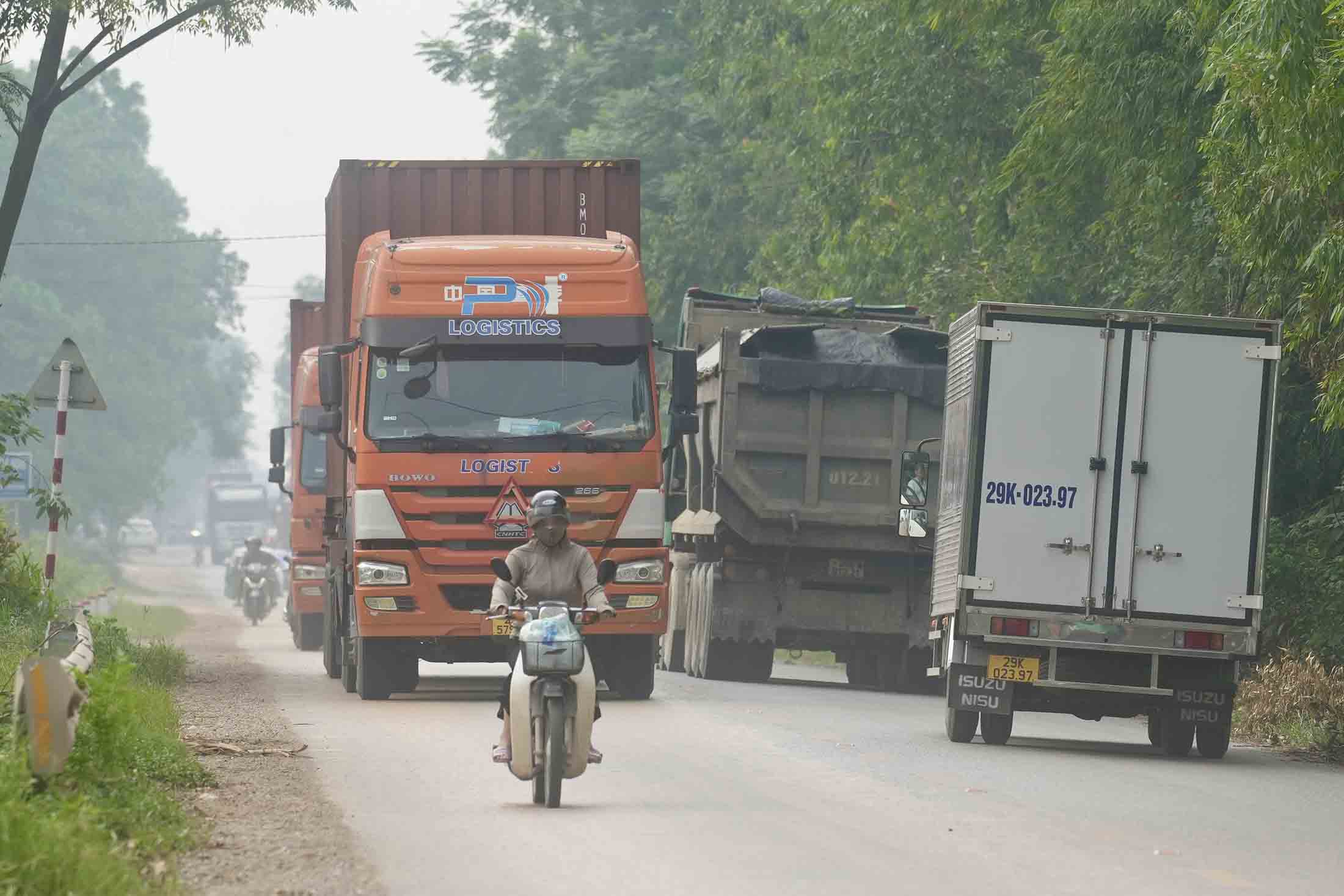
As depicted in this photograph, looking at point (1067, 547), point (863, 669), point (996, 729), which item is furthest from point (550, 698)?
point (863, 669)

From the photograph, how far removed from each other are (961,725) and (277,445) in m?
14.0

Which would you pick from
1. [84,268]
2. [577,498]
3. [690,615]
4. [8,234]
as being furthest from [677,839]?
[84,268]

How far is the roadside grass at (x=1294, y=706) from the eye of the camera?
58.9 feet

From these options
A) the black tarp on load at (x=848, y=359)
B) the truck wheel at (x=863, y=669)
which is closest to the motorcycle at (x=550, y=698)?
the black tarp on load at (x=848, y=359)

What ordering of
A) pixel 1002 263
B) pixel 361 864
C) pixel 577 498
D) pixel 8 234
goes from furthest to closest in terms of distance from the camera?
pixel 1002 263, pixel 8 234, pixel 577 498, pixel 361 864

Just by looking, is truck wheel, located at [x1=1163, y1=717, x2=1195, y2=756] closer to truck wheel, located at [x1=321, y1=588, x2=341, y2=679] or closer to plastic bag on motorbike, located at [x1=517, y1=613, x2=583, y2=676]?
plastic bag on motorbike, located at [x1=517, y1=613, x2=583, y2=676]

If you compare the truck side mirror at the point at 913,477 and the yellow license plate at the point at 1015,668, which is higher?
the truck side mirror at the point at 913,477

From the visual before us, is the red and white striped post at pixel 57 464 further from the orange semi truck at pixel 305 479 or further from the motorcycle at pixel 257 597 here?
the motorcycle at pixel 257 597

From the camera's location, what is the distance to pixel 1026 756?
15133mm

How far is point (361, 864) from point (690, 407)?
9.62m

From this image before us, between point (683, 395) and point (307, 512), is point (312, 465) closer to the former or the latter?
point (307, 512)

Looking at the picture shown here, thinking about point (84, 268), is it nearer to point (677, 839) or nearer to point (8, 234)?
point (8, 234)

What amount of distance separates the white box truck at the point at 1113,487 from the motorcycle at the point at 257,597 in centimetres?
3249

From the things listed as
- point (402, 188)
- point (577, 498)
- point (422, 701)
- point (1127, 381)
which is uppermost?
point (402, 188)
